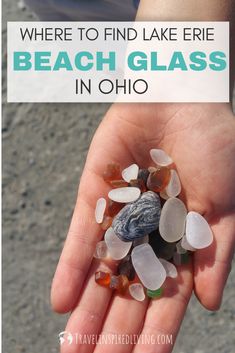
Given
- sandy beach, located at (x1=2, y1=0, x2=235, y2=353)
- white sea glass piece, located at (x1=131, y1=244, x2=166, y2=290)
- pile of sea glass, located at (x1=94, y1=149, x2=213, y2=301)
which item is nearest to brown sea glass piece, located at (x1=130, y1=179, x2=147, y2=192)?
pile of sea glass, located at (x1=94, y1=149, x2=213, y2=301)

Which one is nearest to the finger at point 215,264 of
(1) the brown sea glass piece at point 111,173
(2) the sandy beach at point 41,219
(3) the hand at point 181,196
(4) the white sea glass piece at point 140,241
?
(3) the hand at point 181,196

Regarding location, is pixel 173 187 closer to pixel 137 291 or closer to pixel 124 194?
pixel 124 194

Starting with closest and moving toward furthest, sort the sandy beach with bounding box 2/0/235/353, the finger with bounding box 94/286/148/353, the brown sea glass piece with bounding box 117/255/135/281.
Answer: the finger with bounding box 94/286/148/353 → the brown sea glass piece with bounding box 117/255/135/281 → the sandy beach with bounding box 2/0/235/353

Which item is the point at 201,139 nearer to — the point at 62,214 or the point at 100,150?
the point at 100,150

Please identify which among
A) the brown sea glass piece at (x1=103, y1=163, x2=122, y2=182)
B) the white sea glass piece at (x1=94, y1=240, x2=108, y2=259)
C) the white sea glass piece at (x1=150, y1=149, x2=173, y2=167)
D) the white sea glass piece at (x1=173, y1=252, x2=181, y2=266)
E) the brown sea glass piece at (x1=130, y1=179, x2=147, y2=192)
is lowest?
the white sea glass piece at (x1=173, y1=252, x2=181, y2=266)

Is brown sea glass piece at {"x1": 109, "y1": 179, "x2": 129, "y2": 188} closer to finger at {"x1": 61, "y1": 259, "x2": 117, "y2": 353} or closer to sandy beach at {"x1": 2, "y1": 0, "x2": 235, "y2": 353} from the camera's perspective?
finger at {"x1": 61, "y1": 259, "x2": 117, "y2": 353}

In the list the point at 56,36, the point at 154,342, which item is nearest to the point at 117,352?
the point at 154,342
